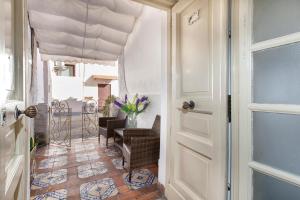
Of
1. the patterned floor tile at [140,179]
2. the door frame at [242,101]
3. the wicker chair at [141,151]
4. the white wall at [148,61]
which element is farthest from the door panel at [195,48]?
the patterned floor tile at [140,179]

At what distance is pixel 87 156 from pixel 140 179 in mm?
1343

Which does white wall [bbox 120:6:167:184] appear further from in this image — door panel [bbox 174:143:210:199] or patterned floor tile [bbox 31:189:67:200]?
patterned floor tile [bbox 31:189:67:200]

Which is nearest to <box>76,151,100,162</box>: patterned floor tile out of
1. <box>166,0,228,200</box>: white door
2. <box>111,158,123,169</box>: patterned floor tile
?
<box>111,158,123,169</box>: patterned floor tile

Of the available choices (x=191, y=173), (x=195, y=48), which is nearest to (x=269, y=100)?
(x=195, y=48)

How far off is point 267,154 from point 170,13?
155cm

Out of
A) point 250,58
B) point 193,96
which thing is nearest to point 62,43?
point 193,96

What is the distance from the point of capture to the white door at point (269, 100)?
2.52ft

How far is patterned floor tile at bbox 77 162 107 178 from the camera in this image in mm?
2324

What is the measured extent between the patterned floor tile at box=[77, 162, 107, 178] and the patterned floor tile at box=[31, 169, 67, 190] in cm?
21

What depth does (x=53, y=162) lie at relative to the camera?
108 inches

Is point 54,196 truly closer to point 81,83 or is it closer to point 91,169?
point 91,169

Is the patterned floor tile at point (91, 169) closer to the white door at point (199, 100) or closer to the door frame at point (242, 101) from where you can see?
the white door at point (199, 100)

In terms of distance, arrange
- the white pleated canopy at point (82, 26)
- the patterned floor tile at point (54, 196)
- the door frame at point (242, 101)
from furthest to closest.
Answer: the white pleated canopy at point (82, 26) < the patterned floor tile at point (54, 196) < the door frame at point (242, 101)

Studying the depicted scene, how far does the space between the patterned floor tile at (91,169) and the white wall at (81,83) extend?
762 centimetres
